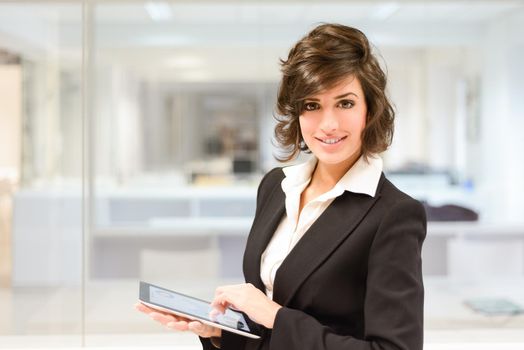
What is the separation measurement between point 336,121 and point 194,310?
1.29 feet

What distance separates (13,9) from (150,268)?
166 cm

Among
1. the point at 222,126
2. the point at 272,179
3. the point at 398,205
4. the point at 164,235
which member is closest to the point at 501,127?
the point at 222,126

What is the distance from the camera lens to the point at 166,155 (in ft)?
15.9

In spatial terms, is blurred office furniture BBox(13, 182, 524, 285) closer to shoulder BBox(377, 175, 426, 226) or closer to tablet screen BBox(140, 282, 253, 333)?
tablet screen BBox(140, 282, 253, 333)

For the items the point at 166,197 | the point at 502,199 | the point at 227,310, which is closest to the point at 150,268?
the point at 166,197

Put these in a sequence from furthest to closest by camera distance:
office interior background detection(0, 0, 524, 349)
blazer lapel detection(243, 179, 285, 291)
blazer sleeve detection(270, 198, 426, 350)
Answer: office interior background detection(0, 0, 524, 349) → blazer lapel detection(243, 179, 285, 291) → blazer sleeve detection(270, 198, 426, 350)

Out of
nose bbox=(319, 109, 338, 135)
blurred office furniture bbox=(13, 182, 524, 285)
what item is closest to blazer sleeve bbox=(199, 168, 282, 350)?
nose bbox=(319, 109, 338, 135)

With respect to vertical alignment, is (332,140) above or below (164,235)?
above

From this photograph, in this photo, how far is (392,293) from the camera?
1.00 meters

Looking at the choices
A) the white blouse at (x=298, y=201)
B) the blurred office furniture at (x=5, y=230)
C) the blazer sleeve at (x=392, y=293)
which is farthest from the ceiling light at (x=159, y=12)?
the blazer sleeve at (x=392, y=293)

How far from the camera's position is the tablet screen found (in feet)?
3.68

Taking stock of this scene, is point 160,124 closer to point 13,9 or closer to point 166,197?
point 166,197

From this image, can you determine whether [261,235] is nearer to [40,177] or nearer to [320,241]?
[320,241]

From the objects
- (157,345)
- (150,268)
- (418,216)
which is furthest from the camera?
(150,268)
